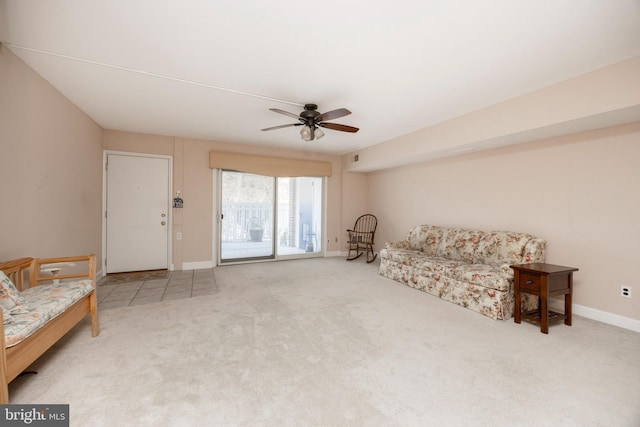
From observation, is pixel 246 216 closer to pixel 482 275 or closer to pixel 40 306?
pixel 40 306

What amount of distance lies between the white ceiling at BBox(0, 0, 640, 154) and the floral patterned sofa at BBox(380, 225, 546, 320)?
1705 mm

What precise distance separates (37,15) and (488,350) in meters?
4.03

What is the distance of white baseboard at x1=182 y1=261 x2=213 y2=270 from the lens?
4.78m

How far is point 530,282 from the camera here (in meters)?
2.69

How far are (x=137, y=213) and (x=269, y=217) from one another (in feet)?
7.51

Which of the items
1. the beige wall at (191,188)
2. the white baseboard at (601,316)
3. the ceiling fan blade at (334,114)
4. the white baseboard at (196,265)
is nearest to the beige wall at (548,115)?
the ceiling fan blade at (334,114)

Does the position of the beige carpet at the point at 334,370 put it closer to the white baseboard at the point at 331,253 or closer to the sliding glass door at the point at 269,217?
the sliding glass door at the point at 269,217

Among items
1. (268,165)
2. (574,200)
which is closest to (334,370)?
(574,200)

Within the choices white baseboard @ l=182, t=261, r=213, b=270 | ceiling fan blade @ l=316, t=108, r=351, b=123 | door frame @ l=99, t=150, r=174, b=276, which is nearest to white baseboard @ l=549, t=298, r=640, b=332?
ceiling fan blade @ l=316, t=108, r=351, b=123

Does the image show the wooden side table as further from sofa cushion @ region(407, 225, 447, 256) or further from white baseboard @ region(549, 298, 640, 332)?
sofa cushion @ region(407, 225, 447, 256)

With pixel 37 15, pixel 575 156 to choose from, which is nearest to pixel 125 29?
pixel 37 15

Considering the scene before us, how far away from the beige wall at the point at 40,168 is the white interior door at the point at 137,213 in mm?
627

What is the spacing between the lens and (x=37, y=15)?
1.75 meters

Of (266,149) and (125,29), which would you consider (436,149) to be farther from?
(125,29)
